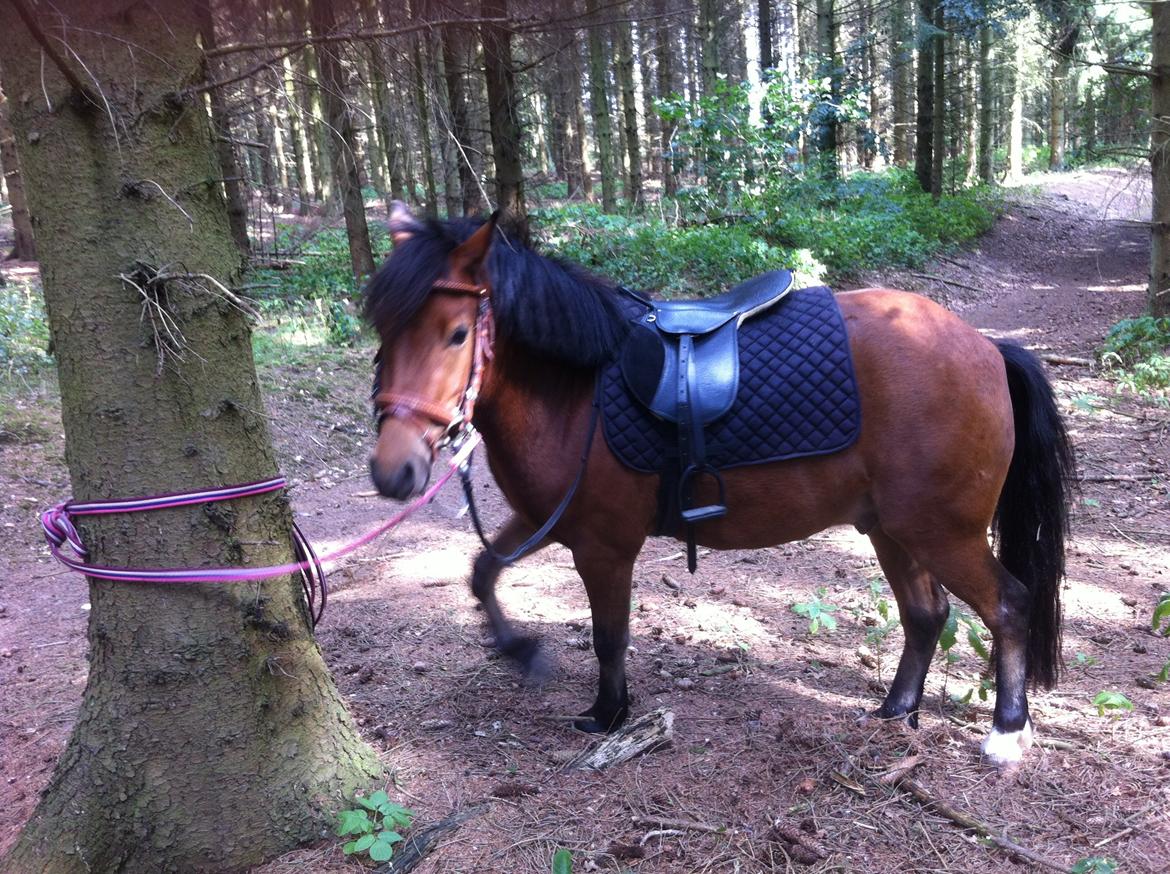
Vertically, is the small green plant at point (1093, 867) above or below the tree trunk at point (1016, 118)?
below

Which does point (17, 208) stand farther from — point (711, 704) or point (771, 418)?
point (771, 418)

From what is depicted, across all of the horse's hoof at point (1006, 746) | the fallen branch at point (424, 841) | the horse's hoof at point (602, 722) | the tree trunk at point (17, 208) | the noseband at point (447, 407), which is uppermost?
the tree trunk at point (17, 208)

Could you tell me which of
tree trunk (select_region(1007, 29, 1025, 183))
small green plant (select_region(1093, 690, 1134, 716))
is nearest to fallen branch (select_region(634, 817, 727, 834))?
small green plant (select_region(1093, 690, 1134, 716))

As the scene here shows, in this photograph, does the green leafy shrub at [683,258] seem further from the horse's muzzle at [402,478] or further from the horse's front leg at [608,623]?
the horse's muzzle at [402,478]

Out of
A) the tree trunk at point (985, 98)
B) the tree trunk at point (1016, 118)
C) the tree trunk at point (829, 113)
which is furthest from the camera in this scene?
the tree trunk at point (1016, 118)

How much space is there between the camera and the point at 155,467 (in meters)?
2.54

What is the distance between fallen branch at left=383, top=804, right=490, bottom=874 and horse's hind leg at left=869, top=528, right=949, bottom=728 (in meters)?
1.77

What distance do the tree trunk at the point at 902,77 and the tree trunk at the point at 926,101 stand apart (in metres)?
0.36

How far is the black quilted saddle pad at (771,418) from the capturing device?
121 inches

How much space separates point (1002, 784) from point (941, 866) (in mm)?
589

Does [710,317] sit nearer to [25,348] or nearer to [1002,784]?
[1002,784]

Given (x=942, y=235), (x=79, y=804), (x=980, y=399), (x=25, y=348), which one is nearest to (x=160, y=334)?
(x=79, y=804)

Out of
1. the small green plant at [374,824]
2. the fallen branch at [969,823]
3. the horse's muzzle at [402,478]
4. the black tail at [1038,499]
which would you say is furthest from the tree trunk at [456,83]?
the fallen branch at [969,823]

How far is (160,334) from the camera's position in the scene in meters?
2.50
